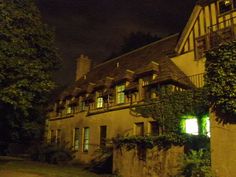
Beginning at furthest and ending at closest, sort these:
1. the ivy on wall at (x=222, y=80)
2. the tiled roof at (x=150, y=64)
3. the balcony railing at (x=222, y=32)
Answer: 1. the tiled roof at (x=150, y=64)
2. the balcony railing at (x=222, y=32)
3. the ivy on wall at (x=222, y=80)

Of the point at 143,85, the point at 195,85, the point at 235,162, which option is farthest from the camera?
the point at 143,85

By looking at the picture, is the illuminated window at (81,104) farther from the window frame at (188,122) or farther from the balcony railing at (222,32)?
the balcony railing at (222,32)

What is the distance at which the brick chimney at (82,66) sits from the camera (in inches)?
1460

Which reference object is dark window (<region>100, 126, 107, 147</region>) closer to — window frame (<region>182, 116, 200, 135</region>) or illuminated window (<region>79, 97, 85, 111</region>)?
illuminated window (<region>79, 97, 85, 111</region>)

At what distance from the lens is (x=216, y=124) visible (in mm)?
12438

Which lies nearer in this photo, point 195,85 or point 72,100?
point 195,85

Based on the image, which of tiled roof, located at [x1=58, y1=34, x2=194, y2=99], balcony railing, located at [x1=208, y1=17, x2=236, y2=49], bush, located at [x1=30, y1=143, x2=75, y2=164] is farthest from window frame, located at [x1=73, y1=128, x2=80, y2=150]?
balcony railing, located at [x1=208, y1=17, x2=236, y2=49]

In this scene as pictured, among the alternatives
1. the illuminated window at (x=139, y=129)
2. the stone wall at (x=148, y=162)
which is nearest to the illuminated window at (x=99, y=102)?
the illuminated window at (x=139, y=129)

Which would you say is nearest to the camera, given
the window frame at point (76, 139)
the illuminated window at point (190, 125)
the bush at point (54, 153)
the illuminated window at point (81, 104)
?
the illuminated window at point (190, 125)

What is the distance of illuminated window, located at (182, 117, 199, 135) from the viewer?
17.2 metres

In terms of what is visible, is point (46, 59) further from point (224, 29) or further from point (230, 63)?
point (230, 63)

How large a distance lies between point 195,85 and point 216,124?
271 inches

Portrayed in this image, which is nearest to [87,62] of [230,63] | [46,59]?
[46,59]

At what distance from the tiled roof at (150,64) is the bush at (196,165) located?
6.50 meters
